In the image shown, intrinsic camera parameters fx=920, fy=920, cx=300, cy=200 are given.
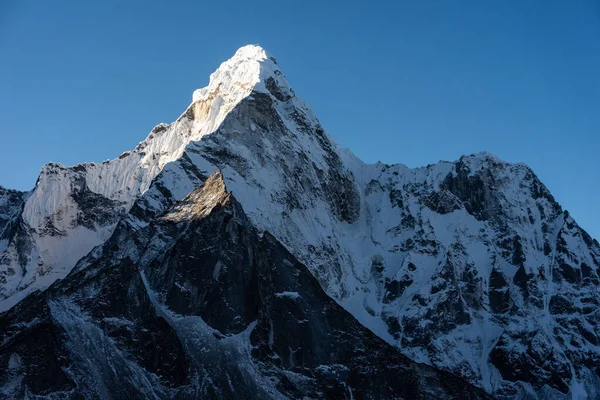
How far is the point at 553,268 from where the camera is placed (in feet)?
643

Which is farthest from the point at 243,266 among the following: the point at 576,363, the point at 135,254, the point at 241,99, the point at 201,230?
the point at 576,363

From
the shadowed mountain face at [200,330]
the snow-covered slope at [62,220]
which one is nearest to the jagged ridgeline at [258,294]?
the shadowed mountain face at [200,330]

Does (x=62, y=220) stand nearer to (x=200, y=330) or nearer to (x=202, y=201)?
(x=202, y=201)

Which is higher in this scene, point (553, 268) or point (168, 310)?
point (553, 268)

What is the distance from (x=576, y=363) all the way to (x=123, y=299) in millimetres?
89117

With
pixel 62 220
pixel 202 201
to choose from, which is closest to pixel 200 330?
pixel 202 201

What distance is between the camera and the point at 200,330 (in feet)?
453

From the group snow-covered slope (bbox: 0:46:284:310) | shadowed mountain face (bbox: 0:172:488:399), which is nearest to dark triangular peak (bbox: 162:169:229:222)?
shadowed mountain face (bbox: 0:172:488:399)

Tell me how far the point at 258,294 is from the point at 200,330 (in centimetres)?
1208

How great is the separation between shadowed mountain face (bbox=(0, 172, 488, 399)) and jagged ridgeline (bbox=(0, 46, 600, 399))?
0.25 metres

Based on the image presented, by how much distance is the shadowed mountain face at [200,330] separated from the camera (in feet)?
411

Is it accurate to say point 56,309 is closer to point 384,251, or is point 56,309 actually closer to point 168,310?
point 168,310

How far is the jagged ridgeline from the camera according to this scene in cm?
13062

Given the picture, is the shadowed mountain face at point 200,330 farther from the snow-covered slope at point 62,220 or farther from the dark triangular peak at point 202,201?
the snow-covered slope at point 62,220
